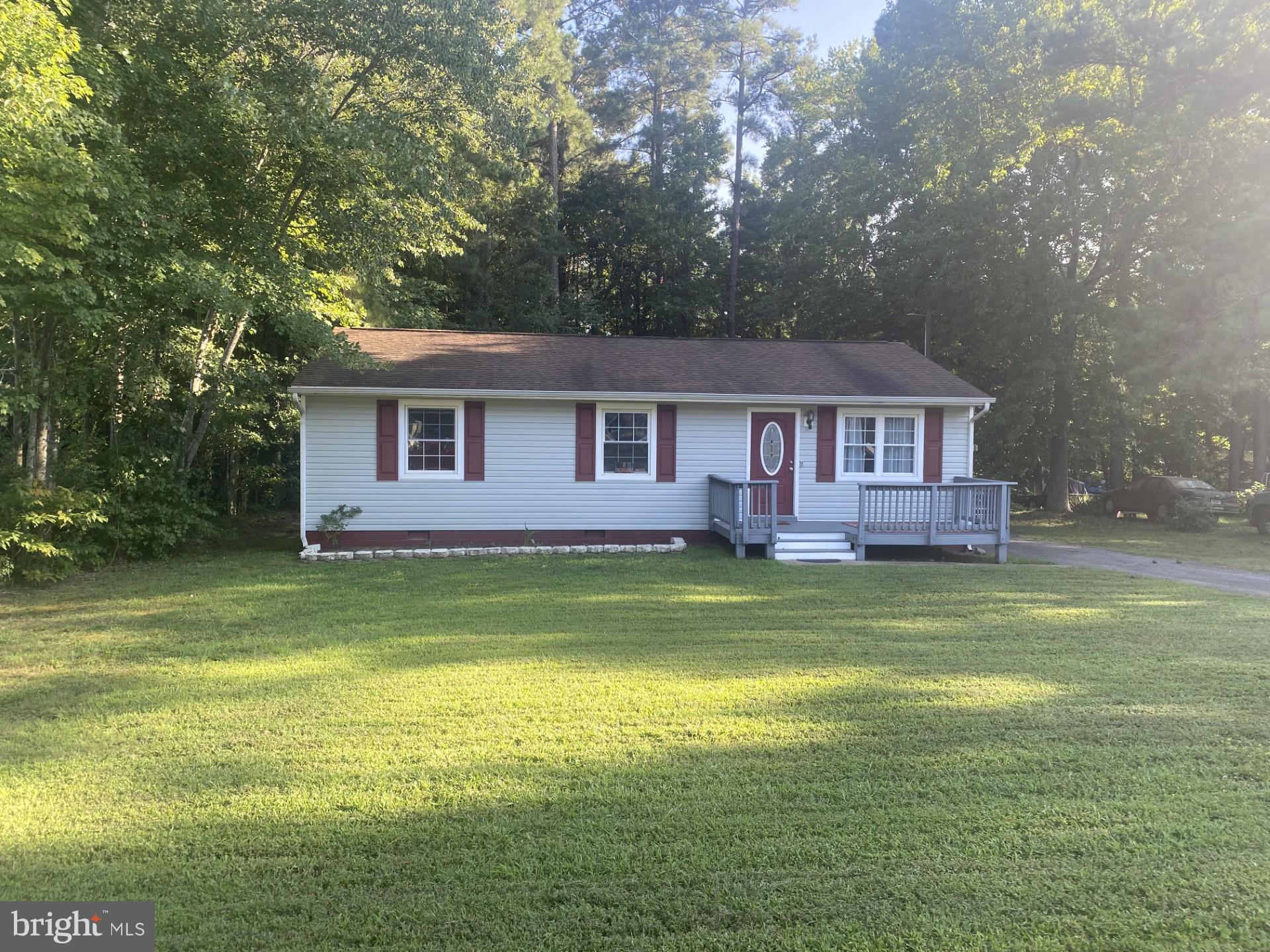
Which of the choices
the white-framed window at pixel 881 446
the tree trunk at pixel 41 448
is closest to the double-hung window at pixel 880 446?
the white-framed window at pixel 881 446

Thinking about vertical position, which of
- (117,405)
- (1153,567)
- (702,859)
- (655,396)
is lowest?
(702,859)

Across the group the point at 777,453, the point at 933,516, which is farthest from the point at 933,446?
the point at 777,453

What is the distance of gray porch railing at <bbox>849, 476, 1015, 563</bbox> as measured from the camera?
464 inches

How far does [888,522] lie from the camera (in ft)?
39.3

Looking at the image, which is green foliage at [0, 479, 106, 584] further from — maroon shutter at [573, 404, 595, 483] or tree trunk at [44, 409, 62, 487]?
maroon shutter at [573, 404, 595, 483]

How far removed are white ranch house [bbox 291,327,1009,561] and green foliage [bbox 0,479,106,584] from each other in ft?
9.54

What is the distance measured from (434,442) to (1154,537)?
14.7 metres

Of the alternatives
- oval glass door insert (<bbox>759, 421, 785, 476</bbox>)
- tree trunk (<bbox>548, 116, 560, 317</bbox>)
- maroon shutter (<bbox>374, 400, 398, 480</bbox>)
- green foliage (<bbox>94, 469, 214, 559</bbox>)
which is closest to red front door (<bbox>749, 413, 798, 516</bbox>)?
oval glass door insert (<bbox>759, 421, 785, 476</bbox>)

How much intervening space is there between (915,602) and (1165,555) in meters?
7.56

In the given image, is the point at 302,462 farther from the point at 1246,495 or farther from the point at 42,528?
the point at 1246,495

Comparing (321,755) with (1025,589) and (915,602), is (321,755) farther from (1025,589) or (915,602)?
(1025,589)

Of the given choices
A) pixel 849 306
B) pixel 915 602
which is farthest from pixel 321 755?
pixel 849 306

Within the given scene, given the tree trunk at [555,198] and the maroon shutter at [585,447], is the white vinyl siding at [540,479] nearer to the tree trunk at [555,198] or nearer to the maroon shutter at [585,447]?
the maroon shutter at [585,447]

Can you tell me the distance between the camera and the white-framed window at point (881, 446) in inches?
532
